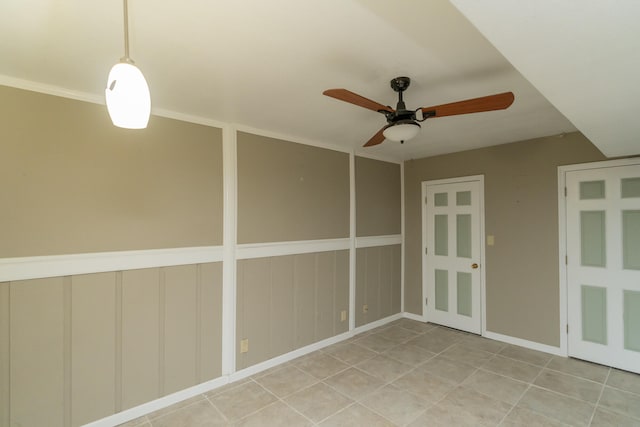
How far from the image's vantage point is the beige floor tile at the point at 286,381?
2707 millimetres

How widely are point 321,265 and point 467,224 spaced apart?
2.12m

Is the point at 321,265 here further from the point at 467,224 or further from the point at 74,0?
the point at 74,0

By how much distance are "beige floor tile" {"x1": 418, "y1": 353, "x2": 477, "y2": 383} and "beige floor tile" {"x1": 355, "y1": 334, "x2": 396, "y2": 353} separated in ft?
1.77

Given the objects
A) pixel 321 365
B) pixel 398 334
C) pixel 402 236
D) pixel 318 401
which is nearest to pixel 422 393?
pixel 318 401

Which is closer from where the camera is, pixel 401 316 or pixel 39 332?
A: pixel 39 332

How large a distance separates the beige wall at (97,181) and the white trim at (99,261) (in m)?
0.05

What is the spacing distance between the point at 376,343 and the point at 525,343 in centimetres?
177

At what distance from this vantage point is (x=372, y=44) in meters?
1.61

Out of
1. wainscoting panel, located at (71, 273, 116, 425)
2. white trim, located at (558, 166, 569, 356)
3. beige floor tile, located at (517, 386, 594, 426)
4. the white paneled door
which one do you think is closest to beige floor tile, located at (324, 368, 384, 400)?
beige floor tile, located at (517, 386, 594, 426)

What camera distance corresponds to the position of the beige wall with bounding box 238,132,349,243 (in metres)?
2.98

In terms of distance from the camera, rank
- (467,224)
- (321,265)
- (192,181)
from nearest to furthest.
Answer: (192,181) → (321,265) → (467,224)

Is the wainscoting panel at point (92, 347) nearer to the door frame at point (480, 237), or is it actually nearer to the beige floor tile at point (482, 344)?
the beige floor tile at point (482, 344)

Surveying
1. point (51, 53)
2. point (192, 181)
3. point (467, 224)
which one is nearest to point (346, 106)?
point (192, 181)

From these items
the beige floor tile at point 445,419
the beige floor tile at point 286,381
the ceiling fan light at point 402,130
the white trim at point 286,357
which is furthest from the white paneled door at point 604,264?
the beige floor tile at point 286,381
